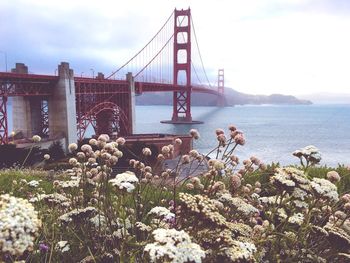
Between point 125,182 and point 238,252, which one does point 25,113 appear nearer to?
point 125,182

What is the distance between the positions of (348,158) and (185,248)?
Result: 52.6 m

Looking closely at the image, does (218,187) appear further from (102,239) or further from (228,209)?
(102,239)

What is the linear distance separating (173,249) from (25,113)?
36.2 meters

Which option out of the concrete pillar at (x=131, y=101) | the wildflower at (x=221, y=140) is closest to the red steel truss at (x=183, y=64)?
the concrete pillar at (x=131, y=101)

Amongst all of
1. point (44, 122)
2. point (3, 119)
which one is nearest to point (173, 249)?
point (3, 119)

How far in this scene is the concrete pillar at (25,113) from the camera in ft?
113

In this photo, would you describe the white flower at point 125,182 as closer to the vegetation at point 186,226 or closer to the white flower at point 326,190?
the vegetation at point 186,226

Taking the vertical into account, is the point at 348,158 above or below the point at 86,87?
below

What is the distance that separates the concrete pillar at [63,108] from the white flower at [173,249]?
115 feet

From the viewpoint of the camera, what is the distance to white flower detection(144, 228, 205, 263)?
1802 millimetres

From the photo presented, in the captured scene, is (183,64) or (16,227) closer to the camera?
(16,227)

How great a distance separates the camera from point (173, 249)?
181 centimetres

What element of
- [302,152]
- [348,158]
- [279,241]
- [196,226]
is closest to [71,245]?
[196,226]

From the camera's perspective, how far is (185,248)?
6.18ft
